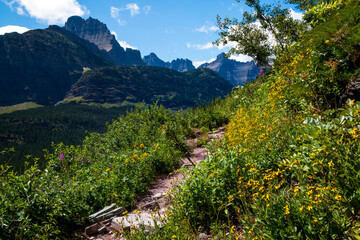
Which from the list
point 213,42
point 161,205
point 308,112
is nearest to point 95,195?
point 161,205

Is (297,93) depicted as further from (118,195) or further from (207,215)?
(118,195)

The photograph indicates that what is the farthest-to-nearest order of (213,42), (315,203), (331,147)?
(213,42) → (331,147) → (315,203)

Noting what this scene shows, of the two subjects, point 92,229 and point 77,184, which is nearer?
point 92,229

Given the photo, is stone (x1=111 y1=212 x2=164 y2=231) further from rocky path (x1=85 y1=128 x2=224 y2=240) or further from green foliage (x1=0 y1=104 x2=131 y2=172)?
green foliage (x1=0 y1=104 x2=131 y2=172)

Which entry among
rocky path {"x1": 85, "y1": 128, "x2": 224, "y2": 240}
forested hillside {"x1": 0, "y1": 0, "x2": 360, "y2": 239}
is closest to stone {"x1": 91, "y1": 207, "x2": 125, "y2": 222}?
rocky path {"x1": 85, "y1": 128, "x2": 224, "y2": 240}

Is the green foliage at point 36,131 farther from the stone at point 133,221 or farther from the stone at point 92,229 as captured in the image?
the stone at point 133,221

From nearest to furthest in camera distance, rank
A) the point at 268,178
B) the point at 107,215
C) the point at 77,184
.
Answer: the point at 268,178 < the point at 107,215 < the point at 77,184

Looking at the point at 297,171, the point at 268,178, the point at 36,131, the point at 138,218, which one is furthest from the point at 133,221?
the point at 36,131

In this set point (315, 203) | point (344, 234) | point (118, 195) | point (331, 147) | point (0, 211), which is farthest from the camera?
point (118, 195)

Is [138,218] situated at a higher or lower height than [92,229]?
higher

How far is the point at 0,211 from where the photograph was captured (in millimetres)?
3594

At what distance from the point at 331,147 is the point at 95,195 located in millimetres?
4886

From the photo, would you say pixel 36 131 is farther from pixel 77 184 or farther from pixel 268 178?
pixel 268 178

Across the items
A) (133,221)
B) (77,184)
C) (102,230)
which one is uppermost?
(77,184)
